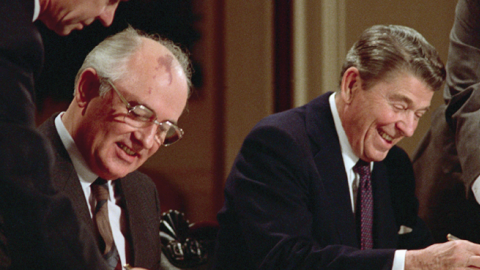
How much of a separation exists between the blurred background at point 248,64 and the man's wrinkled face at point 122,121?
1.12 metres

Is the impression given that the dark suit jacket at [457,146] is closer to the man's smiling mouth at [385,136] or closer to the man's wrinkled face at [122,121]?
the man's smiling mouth at [385,136]

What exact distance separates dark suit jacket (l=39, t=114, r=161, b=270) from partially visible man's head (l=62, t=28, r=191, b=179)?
0.25 ft

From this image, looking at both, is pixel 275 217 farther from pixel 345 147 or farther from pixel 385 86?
pixel 385 86

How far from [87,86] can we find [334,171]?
833 millimetres

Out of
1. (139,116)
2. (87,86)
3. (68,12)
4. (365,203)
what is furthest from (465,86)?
(68,12)

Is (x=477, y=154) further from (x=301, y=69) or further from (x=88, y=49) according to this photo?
(x=88, y=49)

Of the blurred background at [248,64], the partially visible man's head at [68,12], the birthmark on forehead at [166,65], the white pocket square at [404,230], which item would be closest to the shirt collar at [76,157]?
the birthmark on forehead at [166,65]

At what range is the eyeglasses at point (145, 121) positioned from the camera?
1638 mm

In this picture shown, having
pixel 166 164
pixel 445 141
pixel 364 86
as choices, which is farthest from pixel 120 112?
pixel 445 141

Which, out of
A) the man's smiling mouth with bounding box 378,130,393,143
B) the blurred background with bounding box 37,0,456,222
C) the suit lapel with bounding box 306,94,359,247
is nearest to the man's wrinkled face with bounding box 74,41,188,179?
the suit lapel with bounding box 306,94,359,247

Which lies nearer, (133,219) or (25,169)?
(25,169)

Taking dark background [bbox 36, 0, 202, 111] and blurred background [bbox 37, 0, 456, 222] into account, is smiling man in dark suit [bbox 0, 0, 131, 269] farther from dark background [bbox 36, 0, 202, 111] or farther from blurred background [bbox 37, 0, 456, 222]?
blurred background [bbox 37, 0, 456, 222]

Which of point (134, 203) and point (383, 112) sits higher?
point (383, 112)

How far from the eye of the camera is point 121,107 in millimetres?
1645
